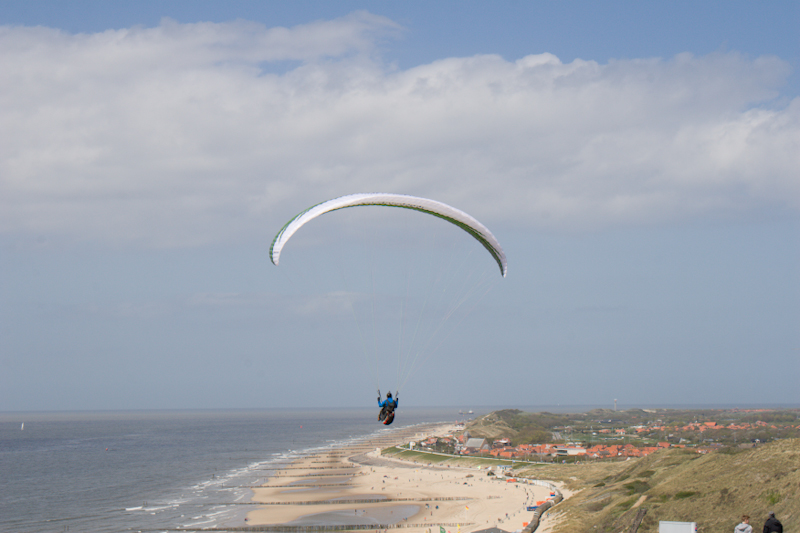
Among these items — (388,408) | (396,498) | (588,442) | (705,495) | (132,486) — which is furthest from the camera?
(588,442)

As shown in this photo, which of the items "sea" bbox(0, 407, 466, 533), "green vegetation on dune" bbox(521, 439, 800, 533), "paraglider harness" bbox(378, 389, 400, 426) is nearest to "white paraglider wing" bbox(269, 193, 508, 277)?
"paraglider harness" bbox(378, 389, 400, 426)

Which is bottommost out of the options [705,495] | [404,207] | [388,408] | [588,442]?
[588,442]

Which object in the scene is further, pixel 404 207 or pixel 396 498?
pixel 396 498

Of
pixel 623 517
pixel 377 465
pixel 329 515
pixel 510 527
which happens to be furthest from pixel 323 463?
pixel 623 517

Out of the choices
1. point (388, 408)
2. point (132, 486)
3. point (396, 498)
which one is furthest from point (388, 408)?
point (132, 486)

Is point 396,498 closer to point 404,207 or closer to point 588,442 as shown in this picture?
point 404,207
